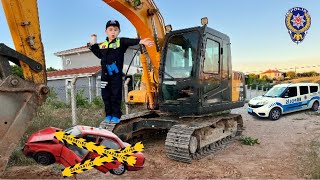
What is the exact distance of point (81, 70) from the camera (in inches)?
1062

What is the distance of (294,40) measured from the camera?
1434 cm

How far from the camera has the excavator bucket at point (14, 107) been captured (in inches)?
131

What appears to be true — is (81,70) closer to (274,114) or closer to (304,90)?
(274,114)

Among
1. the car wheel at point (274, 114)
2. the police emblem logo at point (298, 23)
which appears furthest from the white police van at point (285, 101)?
the police emblem logo at point (298, 23)

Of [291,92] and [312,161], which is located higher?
[291,92]

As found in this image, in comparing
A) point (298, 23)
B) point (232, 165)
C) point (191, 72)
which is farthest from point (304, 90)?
point (232, 165)

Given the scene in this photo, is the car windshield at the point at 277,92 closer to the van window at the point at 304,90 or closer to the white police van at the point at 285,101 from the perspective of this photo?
the white police van at the point at 285,101

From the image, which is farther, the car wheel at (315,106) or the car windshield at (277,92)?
the car wheel at (315,106)

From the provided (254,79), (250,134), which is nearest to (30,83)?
(250,134)

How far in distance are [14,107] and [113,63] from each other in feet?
3.45

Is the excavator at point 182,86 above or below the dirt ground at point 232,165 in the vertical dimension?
above

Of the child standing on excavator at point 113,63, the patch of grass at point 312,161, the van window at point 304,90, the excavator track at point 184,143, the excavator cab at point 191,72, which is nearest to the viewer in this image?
the child standing on excavator at point 113,63

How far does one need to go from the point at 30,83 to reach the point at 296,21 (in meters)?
13.4

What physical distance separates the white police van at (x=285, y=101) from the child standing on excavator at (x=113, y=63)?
13281 mm
